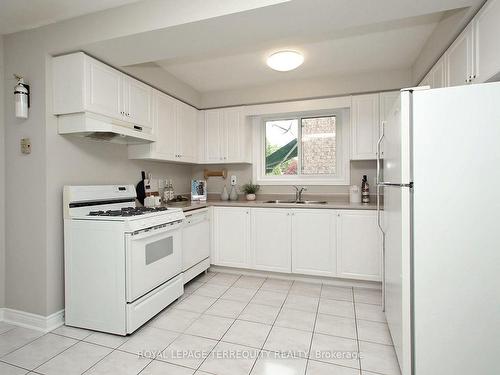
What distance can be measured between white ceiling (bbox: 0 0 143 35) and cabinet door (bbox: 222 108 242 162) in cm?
196

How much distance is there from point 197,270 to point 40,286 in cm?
147

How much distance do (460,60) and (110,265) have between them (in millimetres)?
2934

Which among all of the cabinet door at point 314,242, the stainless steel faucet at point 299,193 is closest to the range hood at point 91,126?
the cabinet door at point 314,242

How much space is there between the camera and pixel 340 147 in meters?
3.61

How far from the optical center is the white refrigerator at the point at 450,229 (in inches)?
52.2

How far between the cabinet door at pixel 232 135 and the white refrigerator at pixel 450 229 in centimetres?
245

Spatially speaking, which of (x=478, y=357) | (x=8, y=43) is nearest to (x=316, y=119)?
(x=478, y=357)

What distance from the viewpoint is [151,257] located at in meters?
2.24

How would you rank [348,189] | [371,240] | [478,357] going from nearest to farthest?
[478,357] → [371,240] → [348,189]

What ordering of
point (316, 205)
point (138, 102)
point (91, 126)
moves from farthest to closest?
point (316, 205) < point (138, 102) < point (91, 126)

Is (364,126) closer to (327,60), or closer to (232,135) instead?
(327,60)

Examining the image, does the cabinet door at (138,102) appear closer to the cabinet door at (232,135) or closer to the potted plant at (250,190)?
the cabinet door at (232,135)

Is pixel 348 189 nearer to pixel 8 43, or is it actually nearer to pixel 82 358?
pixel 82 358

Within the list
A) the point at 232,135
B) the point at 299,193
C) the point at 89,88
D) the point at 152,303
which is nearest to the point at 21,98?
the point at 89,88
